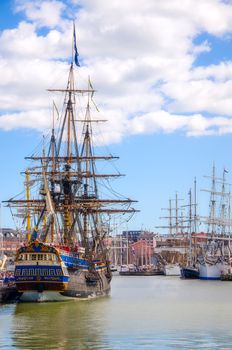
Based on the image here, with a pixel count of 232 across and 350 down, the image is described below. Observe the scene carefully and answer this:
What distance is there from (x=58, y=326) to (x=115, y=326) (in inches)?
127

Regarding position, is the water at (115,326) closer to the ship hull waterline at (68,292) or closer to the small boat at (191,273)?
the ship hull waterline at (68,292)

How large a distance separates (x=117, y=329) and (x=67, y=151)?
37.1 metres

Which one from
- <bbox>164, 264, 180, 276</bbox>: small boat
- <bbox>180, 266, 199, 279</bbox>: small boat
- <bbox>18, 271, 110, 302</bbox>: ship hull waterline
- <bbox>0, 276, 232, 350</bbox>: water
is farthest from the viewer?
<bbox>164, 264, 180, 276</bbox>: small boat

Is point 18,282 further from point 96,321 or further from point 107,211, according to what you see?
point 107,211

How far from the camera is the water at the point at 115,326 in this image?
1457 inches

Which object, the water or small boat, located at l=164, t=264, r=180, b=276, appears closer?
the water

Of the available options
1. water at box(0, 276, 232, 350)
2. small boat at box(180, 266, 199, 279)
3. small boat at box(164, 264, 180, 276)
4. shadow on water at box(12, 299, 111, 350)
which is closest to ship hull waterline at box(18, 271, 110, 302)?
water at box(0, 276, 232, 350)

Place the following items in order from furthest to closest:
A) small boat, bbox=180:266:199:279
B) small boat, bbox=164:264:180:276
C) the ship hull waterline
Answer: small boat, bbox=164:264:180:276 → small boat, bbox=180:266:199:279 → the ship hull waterline

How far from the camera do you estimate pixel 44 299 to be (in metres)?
61.3

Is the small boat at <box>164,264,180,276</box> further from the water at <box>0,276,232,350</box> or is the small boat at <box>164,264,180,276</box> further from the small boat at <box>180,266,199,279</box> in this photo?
the water at <box>0,276,232,350</box>

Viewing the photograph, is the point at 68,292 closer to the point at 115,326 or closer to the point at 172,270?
the point at 115,326

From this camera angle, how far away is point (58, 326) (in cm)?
4466

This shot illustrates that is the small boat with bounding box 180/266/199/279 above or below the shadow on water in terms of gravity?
above

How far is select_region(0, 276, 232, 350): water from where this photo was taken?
37000 mm
